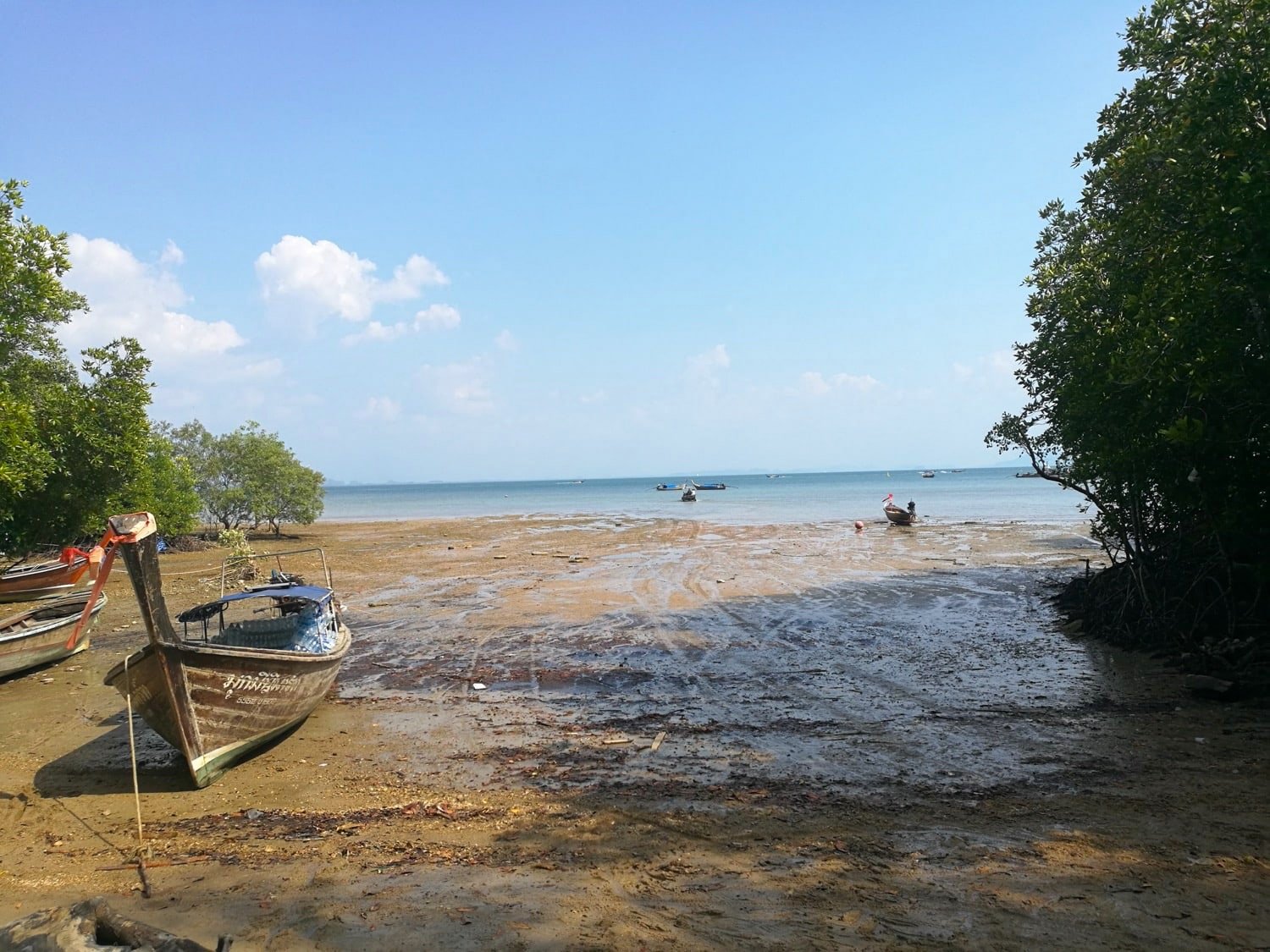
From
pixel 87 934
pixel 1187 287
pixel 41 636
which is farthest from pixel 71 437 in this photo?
pixel 1187 287

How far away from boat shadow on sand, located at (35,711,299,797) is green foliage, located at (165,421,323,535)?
3658 centimetres

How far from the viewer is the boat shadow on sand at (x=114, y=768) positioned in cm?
802

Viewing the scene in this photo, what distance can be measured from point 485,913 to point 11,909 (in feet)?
11.9

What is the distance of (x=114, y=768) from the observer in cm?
860

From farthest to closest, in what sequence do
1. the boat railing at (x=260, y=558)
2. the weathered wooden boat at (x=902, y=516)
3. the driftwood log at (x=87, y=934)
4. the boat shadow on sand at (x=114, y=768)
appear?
1. the weathered wooden boat at (x=902, y=516)
2. the boat railing at (x=260, y=558)
3. the boat shadow on sand at (x=114, y=768)
4. the driftwood log at (x=87, y=934)

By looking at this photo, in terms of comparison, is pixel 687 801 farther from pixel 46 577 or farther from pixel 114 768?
pixel 46 577

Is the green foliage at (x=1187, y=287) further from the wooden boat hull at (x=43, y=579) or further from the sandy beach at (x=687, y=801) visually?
the wooden boat hull at (x=43, y=579)

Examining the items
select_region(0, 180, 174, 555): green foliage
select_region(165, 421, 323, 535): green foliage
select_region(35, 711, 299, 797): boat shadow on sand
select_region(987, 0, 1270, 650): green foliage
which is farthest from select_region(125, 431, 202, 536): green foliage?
select_region(987, 0, 1270, 650): green foliage

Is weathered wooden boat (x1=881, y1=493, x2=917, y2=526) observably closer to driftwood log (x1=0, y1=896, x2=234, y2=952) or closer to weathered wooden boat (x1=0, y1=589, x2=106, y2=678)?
weathered wooden boat (x1=0, y1=589, x2=106, y2=678)

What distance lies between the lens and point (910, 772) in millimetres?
7703

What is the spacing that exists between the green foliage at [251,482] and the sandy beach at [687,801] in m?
30.1

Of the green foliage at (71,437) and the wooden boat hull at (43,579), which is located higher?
the green foliage at (71,437)

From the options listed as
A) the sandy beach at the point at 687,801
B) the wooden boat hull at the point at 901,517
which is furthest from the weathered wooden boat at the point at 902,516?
the sandy beach at the point at 687,801

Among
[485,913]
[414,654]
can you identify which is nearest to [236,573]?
[414,654]
